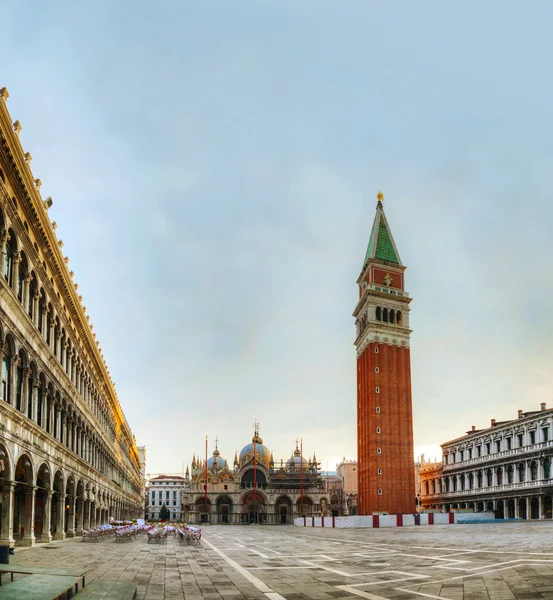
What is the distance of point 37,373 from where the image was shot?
2973 centimetres

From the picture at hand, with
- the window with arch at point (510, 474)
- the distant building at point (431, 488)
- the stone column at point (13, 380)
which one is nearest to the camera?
the stone column at point (13, 380)

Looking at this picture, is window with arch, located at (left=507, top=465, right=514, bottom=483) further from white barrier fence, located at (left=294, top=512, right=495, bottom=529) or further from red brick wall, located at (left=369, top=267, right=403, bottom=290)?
red brick wall, located at (left=369, top=267, right=403, bottom=290)

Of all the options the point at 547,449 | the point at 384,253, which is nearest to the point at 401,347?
the point at 384,253

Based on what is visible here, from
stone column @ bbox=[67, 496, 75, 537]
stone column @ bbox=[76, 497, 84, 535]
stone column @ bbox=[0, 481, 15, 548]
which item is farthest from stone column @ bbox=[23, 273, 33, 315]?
stone column @ bbox=[76, 497, 84, 535]

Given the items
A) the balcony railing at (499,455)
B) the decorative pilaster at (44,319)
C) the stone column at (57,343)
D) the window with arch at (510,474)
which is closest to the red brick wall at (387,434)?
the balcony railing at (499,455)

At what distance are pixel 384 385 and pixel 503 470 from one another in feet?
61.6

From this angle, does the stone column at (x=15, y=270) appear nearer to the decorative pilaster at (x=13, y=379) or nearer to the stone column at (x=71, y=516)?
the decorative pilaster at (x=13, y=379)

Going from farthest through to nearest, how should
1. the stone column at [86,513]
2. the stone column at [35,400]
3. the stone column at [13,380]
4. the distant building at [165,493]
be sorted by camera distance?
the distant building at [165,493] → the stone column at [86,513] → the stone column at [35,400] → the stone column at [13,380]

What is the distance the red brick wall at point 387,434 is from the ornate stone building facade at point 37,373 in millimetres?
47742

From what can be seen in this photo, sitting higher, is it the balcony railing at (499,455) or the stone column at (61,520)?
the balcony railing at (499,455)

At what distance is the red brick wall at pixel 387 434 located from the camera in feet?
290

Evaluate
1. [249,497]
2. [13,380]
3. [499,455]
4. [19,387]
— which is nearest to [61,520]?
[19,387]

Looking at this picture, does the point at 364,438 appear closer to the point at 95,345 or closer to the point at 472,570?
the point at 95,345

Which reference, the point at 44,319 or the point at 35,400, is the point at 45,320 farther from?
the point at 35,400
